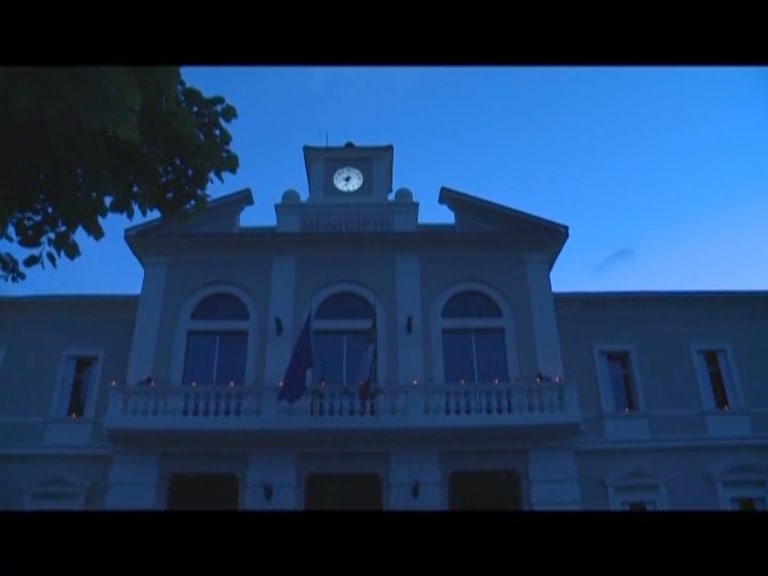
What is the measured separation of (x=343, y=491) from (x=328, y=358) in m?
2.24

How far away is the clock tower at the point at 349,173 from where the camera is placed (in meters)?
13.8

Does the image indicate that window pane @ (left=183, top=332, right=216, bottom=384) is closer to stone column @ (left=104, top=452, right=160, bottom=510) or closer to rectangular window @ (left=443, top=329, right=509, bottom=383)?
stone column @ (left=104, top=452, right=160, bottom=510)

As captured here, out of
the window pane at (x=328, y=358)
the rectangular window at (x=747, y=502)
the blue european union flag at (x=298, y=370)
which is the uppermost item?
the window pane at (x=328, y=358)

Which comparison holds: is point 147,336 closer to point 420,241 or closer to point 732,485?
point 420,241

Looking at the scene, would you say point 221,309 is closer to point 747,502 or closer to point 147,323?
point 147,323

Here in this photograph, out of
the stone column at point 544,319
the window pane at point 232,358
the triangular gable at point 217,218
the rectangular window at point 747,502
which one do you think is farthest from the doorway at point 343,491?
the rectangular window at point 747,502

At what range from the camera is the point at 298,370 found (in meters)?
11.0

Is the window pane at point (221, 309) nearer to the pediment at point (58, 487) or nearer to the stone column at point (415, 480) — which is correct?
the pediment at point (58, 487)

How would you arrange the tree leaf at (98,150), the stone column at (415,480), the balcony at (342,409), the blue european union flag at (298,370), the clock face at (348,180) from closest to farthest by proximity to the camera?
the tree leaf at (98,150)
the blue european union flag at (298,370)
the stone column at (415,480)
the balcony at (342,409)
the clock face at (348,180)

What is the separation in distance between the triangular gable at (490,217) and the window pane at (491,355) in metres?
2.01

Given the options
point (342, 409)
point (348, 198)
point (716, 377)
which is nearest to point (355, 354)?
point (342, 409)

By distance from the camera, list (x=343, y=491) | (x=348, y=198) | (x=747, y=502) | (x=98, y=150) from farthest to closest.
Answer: (x=348, y=198) → (x=343, y=491) → (x=747, y=502) → (x=98, y=150)
